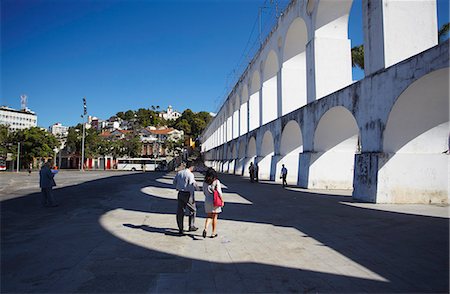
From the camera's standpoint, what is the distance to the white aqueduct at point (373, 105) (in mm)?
8594

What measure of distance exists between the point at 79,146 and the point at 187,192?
2181 inches

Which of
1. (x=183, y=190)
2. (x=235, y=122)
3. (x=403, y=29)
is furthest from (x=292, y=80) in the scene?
(x=235, y=122)

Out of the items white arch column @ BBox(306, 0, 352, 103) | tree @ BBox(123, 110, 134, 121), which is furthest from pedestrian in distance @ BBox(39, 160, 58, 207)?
tree @ BBox(123, 110, 134, 121)

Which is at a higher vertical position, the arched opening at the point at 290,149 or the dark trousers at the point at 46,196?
the arched opening at the point at 290,149

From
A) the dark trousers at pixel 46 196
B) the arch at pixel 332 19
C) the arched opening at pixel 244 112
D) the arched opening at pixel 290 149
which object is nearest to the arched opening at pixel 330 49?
the arch at pixel 332 19

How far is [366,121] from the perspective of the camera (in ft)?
32.6

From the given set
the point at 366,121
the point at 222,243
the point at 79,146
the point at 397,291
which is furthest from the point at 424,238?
the point at 79,146

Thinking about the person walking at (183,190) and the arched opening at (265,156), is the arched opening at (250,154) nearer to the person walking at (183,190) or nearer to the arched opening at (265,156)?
the arched opening at (265,156)

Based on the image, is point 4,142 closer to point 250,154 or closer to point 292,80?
point 250,154

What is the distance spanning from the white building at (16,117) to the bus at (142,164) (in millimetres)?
58276

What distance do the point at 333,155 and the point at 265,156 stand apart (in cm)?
848

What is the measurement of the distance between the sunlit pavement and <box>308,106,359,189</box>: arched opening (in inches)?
240

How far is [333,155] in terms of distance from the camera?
13977mm

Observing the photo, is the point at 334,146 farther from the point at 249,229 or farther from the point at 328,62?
the point at 249,229
